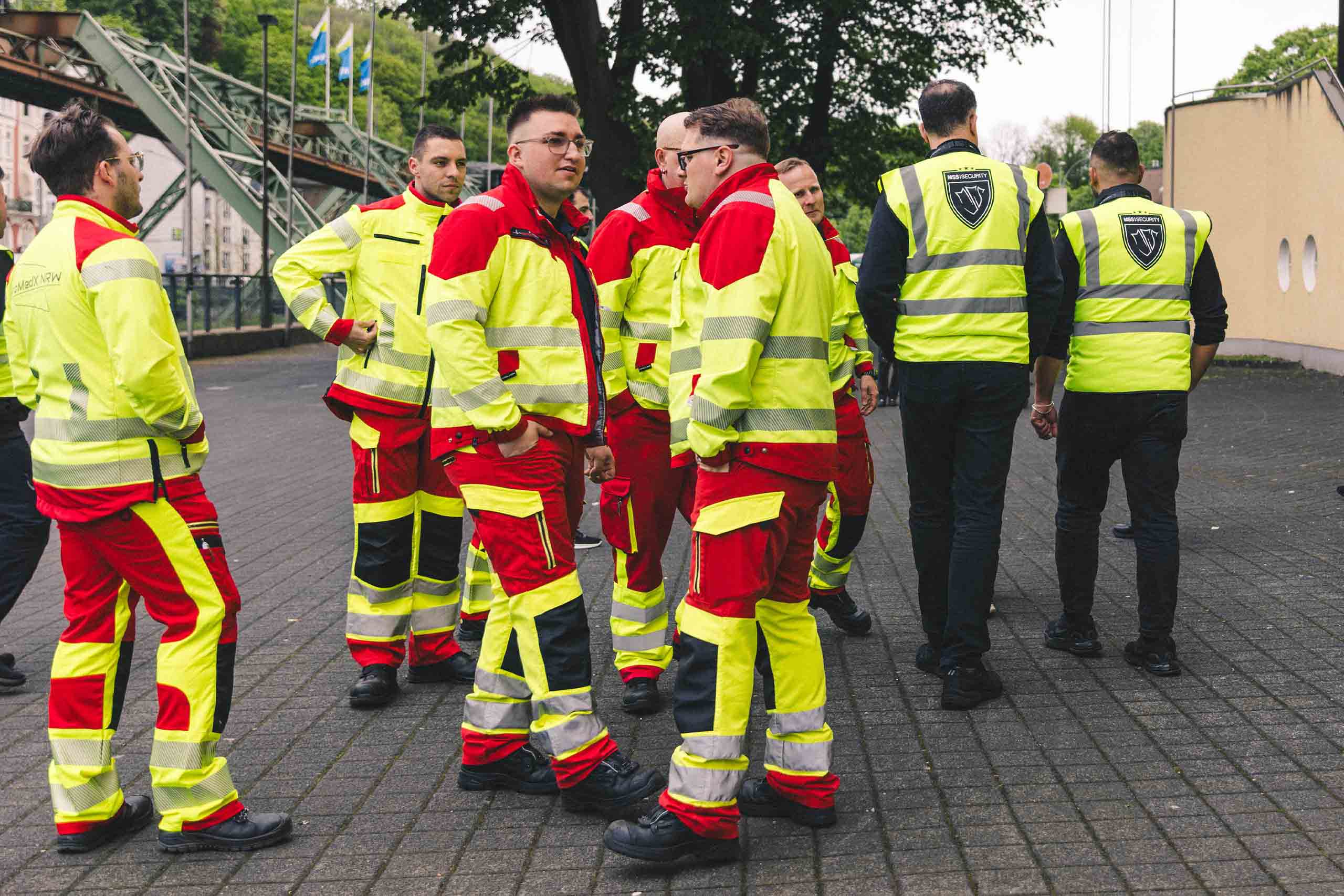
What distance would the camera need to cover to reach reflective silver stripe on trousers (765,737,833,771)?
4.13 meters

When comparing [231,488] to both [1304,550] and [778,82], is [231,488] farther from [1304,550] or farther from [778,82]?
[778,82]

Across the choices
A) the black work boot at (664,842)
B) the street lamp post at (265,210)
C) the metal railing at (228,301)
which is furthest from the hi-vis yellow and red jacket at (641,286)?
the street lamp post at (265,210)

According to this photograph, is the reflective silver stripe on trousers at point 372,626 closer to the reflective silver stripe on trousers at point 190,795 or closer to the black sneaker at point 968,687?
the reflective silver stripe on trousers at point 190,795

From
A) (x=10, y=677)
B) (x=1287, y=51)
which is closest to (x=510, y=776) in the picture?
(x=10, y=677)

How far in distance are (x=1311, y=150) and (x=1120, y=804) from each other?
2257 cm

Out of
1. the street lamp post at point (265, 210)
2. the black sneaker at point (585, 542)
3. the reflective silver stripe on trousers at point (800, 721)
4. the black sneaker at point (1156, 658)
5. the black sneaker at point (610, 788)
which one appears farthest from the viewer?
the street lamp post at point (265, 210)

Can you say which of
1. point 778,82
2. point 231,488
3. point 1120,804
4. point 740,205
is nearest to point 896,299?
point 740,205

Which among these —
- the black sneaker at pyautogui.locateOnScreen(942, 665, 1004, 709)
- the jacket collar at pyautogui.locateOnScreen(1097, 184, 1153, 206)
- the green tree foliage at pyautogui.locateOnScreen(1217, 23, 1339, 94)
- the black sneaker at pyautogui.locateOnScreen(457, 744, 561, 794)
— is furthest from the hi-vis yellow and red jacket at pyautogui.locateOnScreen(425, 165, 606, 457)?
the green tree foliage at pyautogui.locateOnScreen(1217, 23, 1339, 94)

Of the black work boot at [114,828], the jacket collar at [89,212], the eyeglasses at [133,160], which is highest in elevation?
the eyeglasses at [133,160]

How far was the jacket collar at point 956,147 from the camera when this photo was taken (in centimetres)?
536

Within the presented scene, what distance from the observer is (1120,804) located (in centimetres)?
420

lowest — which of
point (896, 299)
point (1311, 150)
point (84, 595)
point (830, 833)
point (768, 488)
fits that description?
point (830, 833)

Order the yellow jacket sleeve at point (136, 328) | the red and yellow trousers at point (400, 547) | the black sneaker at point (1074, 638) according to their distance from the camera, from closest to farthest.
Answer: the yellow jacket sleeve at point (136, 328) < the red and yellow trousers at point (400, 547) < the black sneaker at point (1074, 638)

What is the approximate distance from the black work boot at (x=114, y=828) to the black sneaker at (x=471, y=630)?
7.21ft
